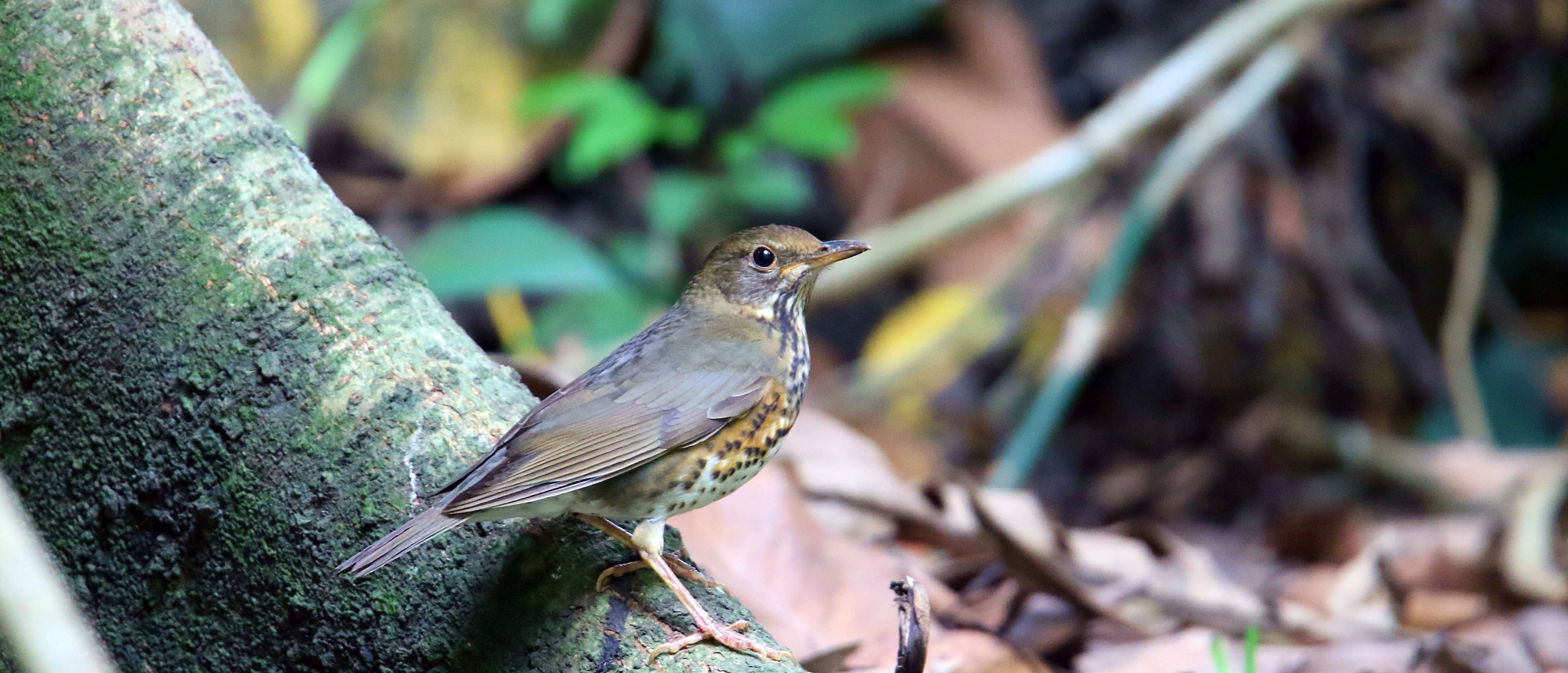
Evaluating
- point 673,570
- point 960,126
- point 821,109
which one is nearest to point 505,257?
point 821,109

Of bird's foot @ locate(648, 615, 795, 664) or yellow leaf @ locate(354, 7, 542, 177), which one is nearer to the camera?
bird's foot @ locate(648, 615, 795, 664)

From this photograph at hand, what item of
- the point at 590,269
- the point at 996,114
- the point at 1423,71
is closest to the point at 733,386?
the point at 590,269

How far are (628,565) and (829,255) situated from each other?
916mm

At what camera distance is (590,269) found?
19.2 feet

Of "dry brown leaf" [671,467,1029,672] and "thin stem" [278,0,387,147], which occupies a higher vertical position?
"thin stem" [278,0,387,147]

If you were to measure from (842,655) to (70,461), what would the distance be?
1.52m

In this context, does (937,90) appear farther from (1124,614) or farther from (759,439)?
(759,439)

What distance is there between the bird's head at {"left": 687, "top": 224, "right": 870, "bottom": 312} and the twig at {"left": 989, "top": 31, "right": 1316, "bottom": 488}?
2867 mm

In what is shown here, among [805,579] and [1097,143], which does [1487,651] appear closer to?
[805,579]

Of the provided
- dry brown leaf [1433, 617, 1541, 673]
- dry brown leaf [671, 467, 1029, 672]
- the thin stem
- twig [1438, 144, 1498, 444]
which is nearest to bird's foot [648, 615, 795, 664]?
dry brown leaf [671, 467, 1029, 672]

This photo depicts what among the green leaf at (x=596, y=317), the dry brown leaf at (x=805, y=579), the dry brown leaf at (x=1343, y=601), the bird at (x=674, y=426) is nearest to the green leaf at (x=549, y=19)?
the green leaf at (x=596, y=317)

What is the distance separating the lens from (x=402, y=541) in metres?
1.92

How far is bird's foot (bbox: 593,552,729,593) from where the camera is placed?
209 centimetres

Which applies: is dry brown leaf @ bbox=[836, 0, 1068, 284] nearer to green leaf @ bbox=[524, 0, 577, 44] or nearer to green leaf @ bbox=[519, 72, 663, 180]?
green leaf @ bbox=[519, 72, 663, 180]
